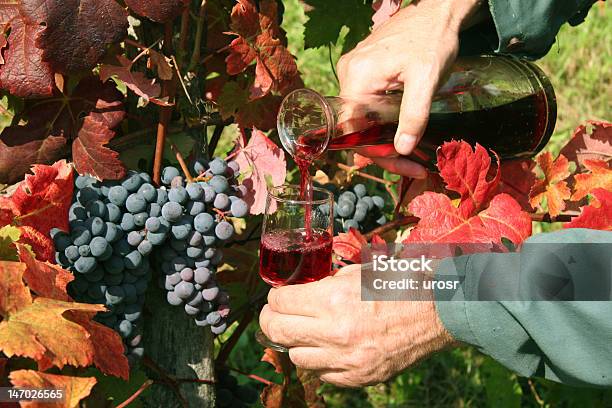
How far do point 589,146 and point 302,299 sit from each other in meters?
0.81

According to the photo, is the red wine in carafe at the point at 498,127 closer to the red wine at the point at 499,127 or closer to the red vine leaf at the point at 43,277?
the red wine at the point at 499,127

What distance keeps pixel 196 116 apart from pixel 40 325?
2.11 feet

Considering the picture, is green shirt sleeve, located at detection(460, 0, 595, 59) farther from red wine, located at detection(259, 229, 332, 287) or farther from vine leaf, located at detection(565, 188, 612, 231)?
red wine, located at detection(259, 229, 332, 287)

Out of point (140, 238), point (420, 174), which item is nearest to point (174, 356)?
point (140, 238)

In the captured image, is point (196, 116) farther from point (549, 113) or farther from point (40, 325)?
point (549, 113)

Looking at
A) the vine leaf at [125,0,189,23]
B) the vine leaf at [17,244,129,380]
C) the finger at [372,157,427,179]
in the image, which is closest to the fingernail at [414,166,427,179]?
the finger at [372,157,427,179]

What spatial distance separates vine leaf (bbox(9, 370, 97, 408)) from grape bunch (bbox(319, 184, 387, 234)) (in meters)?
0.84

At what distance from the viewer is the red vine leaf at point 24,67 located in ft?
4.44

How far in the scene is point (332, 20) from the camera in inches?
76.6

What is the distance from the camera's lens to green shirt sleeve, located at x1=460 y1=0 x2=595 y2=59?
1.77m

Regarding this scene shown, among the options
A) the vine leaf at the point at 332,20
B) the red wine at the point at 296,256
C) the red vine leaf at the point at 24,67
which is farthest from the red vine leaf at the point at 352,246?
the red vine leaf at the point at 24,67

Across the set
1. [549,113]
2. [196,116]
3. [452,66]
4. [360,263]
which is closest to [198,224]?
[196,116]

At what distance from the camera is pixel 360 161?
1937 mm

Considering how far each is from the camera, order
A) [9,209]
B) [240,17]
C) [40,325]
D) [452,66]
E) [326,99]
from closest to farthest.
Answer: [40,325] → [9,209] → [240,17] → [326,99] → [452,66]
